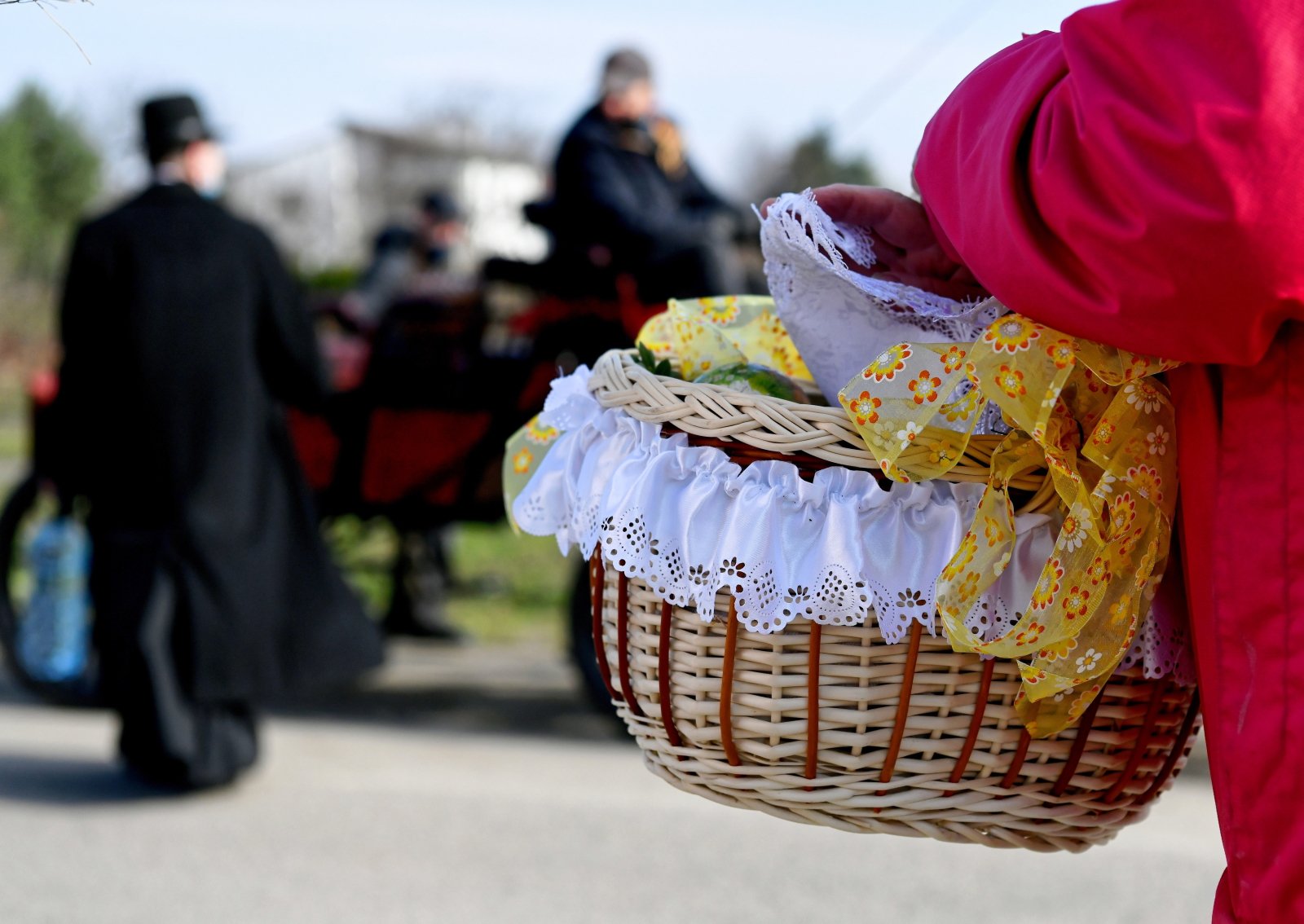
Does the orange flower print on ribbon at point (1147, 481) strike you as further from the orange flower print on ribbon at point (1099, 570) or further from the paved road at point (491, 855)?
the paved road at point (491, 855)

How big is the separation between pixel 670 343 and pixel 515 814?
2507mm

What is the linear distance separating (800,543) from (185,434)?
10.1 ft

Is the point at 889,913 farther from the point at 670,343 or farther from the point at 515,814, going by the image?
the point at 670,343

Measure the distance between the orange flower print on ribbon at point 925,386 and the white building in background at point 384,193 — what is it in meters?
27.8

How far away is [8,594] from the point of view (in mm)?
5070

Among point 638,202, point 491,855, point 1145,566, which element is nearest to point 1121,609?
point 1145,566

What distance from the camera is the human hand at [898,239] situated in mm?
1434

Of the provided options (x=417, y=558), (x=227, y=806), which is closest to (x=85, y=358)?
(x=227, y=806)

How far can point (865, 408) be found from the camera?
4.11 feet

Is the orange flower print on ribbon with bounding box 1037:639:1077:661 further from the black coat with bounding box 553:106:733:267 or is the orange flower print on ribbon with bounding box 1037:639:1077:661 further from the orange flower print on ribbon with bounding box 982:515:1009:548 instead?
the black coat with bounding box 553:106:733:267

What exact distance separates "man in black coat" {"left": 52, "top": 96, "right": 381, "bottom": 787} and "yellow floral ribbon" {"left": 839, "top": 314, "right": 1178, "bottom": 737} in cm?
312

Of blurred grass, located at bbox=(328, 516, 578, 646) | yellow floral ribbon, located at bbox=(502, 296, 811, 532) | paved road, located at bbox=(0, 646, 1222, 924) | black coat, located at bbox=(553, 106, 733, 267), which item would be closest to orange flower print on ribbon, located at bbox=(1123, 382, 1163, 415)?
yellow floral ribbon, located at bbox=(502, 296, 811, 532)

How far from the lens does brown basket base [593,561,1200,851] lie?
51.2 inches

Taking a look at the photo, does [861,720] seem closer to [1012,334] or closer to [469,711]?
[1012,334]
